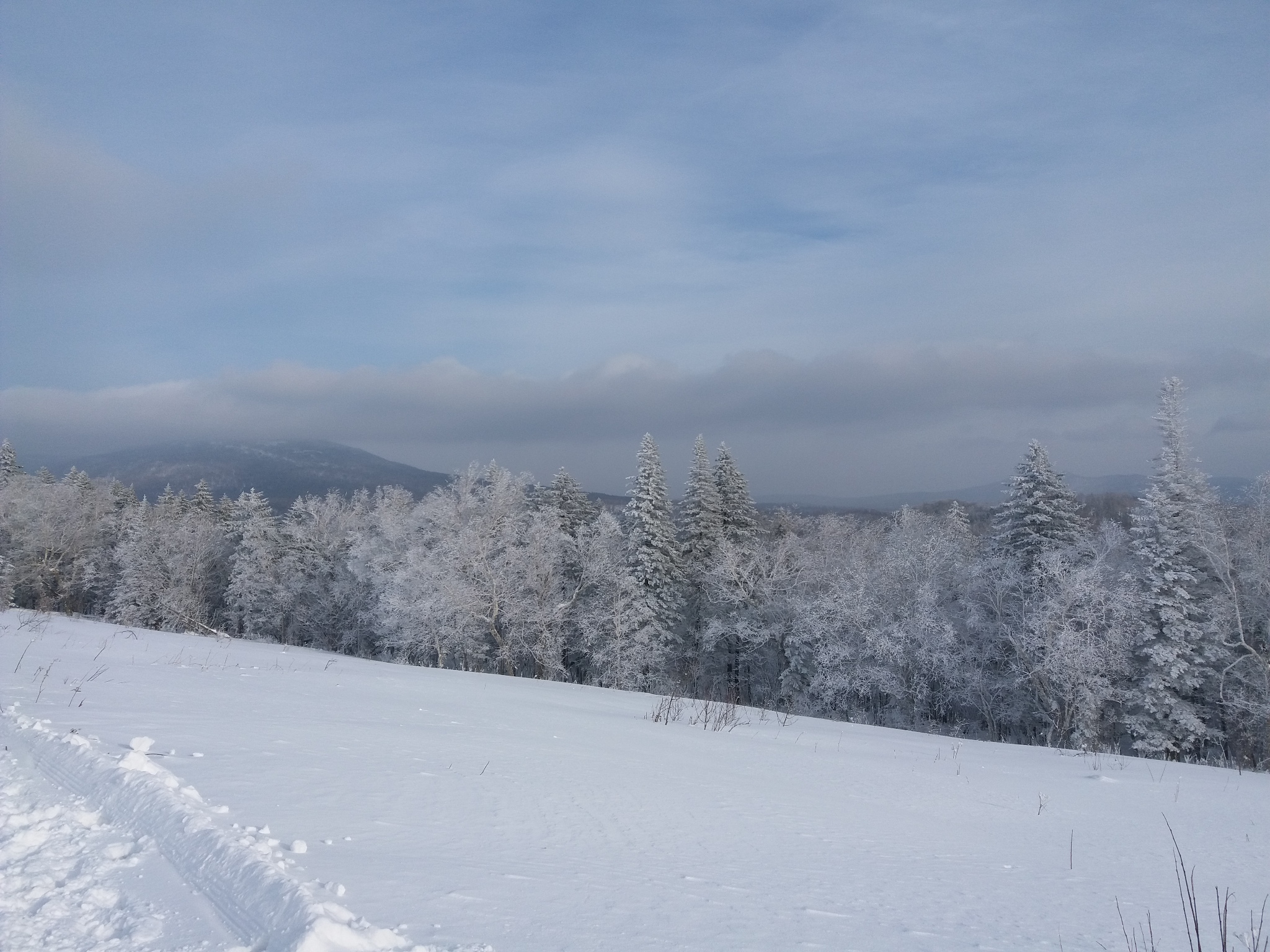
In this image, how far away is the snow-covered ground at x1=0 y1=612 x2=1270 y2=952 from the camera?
119 inches

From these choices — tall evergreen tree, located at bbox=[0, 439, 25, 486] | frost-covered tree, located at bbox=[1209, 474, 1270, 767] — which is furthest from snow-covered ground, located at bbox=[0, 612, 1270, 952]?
tall evergreen tree, located at bbox=[0, 439, 25, 486]

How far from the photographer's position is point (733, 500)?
134 ft

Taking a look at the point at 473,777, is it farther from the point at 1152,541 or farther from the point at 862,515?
the point at 862,515

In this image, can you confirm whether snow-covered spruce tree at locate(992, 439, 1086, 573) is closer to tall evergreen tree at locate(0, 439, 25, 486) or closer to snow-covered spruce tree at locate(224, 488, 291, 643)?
snow-covered spruce tree at locate(224, 488, 291, 643)

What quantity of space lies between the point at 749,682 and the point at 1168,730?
19.7 meters

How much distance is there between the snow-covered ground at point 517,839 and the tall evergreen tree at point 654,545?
89.2ft

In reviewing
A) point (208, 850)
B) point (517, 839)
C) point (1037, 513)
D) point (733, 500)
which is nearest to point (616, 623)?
point (733, 500)

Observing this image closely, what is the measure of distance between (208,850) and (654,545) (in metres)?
34.9

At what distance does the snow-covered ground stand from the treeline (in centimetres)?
1195

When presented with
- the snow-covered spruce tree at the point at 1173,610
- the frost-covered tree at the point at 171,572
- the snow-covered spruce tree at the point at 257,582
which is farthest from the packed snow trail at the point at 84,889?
the snow-covered spruce tree at the point at 257,582

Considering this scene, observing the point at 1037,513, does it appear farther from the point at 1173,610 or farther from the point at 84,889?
the point at 84,889

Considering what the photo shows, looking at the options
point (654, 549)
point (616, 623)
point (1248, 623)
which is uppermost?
point (654, 549)

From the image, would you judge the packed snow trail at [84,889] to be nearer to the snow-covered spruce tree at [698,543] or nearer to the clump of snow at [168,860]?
A: the clump of snow at [168,860]

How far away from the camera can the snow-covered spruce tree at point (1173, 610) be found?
84.7 ft
